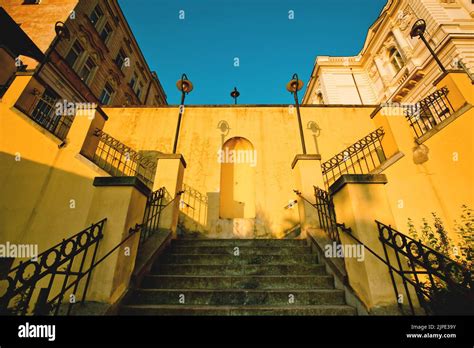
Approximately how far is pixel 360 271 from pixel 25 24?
20533 millimetres

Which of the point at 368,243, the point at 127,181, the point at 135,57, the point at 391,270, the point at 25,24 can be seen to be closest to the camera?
the point at 391,270

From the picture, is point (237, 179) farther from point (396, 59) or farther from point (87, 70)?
point (396, 59)

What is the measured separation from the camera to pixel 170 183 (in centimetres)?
592

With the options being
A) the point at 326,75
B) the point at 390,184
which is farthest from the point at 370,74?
the point at 390,184

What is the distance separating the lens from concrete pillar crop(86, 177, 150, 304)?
2.86 metres

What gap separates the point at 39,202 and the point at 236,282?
5236 mm

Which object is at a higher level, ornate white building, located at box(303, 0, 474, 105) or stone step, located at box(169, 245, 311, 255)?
ornate white building, located at box(303, 0, 474, 105)

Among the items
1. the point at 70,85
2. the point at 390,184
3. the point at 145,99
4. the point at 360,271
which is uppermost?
the point at 145,99

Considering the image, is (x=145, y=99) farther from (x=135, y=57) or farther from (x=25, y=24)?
(x=25, y=24)

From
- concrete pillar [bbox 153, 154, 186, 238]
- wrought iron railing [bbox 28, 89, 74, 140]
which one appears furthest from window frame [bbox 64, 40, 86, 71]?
concrete pillar [bbox 153, 154, 186, 238]

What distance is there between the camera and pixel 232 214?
28.9 ft

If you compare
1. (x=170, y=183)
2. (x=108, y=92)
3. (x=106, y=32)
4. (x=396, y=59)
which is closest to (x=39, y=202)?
(x=170, y=183)

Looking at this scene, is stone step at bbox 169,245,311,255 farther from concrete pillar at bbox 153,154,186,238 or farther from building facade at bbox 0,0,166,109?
building facade at bbox 0,0,166,109
